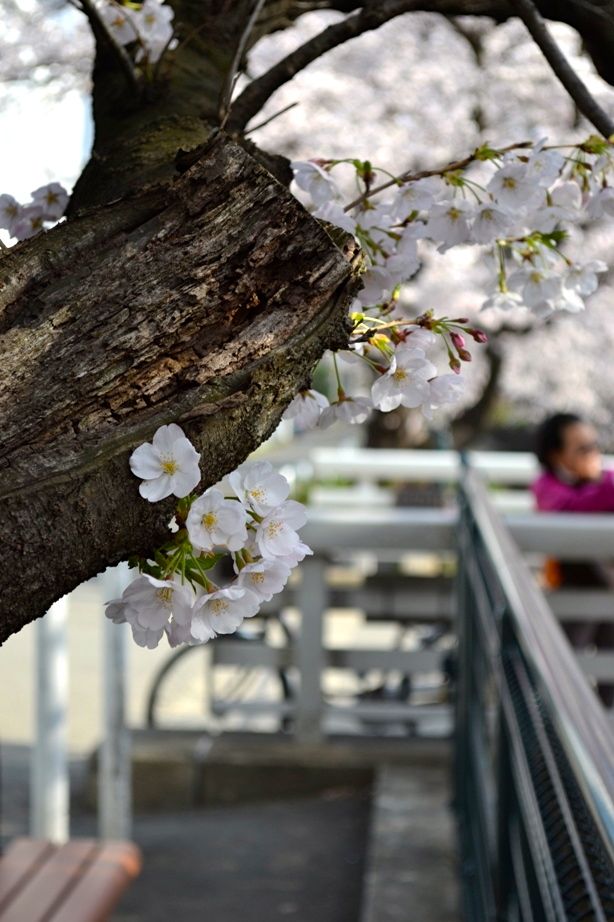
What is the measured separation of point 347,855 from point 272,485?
4.23 metres

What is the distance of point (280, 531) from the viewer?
120 centimetres

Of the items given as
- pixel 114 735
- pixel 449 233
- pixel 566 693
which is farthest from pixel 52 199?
pixel 114 735

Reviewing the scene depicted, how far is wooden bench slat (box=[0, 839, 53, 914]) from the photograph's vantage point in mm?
3143

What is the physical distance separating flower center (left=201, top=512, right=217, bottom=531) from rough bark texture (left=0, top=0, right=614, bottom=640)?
4cm

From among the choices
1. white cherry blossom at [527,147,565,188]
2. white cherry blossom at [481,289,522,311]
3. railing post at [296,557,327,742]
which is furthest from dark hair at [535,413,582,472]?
white cherry blossom at [527,147,565,188]

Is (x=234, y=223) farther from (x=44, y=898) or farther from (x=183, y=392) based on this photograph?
(x=44, y=898)

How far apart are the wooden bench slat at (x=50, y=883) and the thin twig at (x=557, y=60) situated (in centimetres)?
220

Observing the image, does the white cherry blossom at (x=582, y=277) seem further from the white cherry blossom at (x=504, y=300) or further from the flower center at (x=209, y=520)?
the flower center at (x=209, y=520)

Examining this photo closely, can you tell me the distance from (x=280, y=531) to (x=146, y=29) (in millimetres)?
745

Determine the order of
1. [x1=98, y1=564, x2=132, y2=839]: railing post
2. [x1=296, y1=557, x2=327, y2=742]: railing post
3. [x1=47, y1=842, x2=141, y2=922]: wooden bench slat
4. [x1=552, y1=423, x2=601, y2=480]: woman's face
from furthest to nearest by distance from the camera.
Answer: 1. [x1=552, y1=423, x2=601, y2=480]: woman's face
2. [x1=296, y1=557, x2=327, y2=742]: railing post
3. [x1=98, y1=564, x2=132, y2=839]: railing post
4. [x1=47, y1=842, x2=141, y2=922]: wooden bench slat

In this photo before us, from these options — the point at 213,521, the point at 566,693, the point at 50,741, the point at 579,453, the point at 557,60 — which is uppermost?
the point at 557,60

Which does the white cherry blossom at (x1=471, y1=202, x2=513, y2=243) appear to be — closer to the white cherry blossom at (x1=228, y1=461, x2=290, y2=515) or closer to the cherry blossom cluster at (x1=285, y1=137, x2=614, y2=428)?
the cherry blossom cluster at (x1=285, y1=137, x2=614, y2=428)

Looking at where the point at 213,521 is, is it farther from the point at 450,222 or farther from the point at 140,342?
the point at 450,222

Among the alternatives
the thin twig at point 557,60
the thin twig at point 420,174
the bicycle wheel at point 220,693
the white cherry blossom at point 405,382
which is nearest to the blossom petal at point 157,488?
the white cherry blossom at point 405,382
